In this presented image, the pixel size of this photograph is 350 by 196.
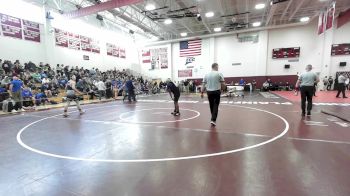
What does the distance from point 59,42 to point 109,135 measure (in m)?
15.0

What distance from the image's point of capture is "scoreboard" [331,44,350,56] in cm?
1859

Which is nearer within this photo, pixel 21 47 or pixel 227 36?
pixel 21 47

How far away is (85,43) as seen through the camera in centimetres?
1867

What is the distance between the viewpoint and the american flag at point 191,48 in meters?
24.2

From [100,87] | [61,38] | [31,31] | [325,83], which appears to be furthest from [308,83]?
[61,38]

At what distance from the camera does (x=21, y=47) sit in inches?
537

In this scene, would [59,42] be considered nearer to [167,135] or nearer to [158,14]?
[158,14]

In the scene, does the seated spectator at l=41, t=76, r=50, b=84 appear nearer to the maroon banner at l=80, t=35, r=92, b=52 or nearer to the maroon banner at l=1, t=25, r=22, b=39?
the maroon banner at l=1, t=25, r=22, b=39

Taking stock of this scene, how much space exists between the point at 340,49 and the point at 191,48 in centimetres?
1551

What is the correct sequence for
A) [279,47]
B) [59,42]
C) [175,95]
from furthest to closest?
[279,47], [59,42], [175,95]

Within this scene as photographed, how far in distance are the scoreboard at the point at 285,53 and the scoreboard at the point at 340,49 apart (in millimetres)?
3040

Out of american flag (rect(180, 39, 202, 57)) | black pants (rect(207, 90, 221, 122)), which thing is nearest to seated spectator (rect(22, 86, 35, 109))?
black pants (rect(207, 90, 221, 122))

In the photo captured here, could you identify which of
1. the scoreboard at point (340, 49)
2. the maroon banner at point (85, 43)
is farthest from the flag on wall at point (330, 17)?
the maroon banner at point (85, 43)

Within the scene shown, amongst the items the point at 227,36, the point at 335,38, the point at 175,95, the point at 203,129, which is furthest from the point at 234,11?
the point at 203,129
